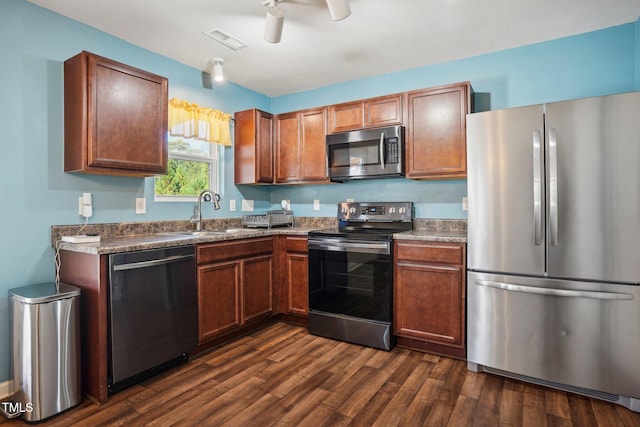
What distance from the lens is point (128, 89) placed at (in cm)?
248

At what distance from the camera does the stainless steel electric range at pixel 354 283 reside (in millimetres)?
2822

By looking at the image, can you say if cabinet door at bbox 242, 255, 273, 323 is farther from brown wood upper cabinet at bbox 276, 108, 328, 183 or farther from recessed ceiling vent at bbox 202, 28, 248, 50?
recessed ceiling vent at bbox 202, 28, 248, 50

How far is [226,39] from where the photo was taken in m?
2.79

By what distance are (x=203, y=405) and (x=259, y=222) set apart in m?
1.93

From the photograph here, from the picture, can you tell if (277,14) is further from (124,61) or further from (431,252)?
(431,252)

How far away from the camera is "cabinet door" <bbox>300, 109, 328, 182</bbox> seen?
362 cm

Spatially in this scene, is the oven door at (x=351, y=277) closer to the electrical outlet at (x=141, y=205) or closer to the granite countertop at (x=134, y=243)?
the granite countertop at (x=134, y=243)

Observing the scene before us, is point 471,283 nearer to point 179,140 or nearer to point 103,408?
point 103,408

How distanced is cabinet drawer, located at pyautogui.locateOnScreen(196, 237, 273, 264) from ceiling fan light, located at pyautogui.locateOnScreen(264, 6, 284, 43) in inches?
63.3

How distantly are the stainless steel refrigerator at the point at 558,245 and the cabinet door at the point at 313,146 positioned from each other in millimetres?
1584

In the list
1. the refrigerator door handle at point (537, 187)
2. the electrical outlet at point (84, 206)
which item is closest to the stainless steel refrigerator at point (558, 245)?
the refrigerator door handle at point (537, 187)

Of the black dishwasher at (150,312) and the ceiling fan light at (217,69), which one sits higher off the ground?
the ceiling fan light at (217,69)

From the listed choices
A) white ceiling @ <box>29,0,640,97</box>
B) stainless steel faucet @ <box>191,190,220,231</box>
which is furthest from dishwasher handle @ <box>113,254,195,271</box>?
white ceiling @ <box>29,0,640,97</box>

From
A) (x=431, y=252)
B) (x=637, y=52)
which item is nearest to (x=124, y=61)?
(x=431, y=252)
